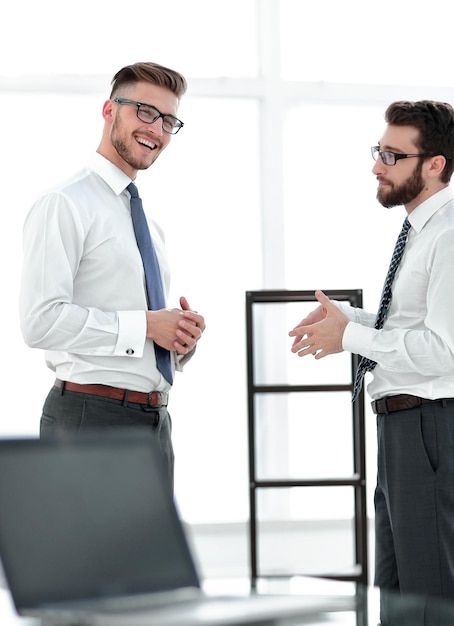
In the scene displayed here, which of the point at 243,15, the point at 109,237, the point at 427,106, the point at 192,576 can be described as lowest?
the point at 192,576

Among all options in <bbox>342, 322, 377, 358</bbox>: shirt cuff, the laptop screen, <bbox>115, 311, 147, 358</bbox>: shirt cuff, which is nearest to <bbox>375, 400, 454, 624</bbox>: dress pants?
<bbox>342, 322, 377, 358</bbox>: shirt cuff

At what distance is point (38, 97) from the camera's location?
14.7 feet

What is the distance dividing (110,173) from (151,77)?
1.03 ft

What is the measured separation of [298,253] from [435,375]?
2278 millimetres

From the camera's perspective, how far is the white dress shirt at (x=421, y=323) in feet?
8.00

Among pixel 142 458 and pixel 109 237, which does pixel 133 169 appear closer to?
pixel 109 237

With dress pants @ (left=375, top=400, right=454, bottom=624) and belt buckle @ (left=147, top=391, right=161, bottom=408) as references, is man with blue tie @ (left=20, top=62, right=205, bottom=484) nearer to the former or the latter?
belt buckle @ (left=147, top=391, right=161, bottom=408)

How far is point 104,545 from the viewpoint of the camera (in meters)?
1.18

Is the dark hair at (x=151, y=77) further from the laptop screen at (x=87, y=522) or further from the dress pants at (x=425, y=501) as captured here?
the laptop screen at (x=87, y=522)

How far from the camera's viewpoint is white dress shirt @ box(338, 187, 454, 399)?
2.44 m

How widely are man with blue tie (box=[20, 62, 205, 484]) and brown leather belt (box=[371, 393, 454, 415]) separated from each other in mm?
588

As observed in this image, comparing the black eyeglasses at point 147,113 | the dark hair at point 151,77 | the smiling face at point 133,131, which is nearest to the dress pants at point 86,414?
the smiling face at point 133,131

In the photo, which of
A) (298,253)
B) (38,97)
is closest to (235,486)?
(298,253)

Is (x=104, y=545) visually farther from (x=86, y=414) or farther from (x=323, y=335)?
(x=323, y=335)
